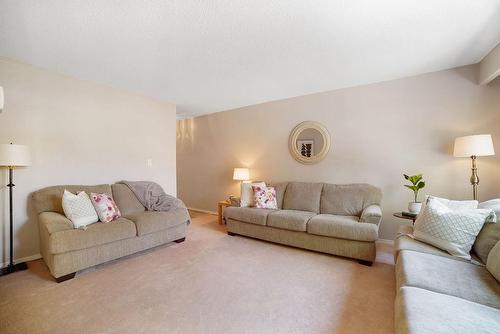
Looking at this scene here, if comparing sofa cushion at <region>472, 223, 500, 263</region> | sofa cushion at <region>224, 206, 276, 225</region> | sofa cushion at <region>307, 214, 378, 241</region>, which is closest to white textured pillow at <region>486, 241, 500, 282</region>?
sofa cushion at <region>472, 223, 500, 263</region>

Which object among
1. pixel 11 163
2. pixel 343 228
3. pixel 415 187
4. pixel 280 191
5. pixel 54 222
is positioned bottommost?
pixel 343 228

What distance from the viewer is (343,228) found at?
2.76m

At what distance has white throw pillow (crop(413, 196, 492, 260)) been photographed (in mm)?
1816

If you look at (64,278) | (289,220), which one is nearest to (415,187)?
(289,220)

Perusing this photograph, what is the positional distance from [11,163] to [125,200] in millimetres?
1261

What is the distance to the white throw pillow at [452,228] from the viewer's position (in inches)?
71.5

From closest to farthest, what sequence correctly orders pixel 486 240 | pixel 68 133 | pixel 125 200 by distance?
pixel 486 240
pixel 68 133
pixel 125 200

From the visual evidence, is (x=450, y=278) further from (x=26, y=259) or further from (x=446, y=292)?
(x=26, y=259)

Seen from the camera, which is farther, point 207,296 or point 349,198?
point 349,198

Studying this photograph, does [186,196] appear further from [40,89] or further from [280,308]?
[280,308]

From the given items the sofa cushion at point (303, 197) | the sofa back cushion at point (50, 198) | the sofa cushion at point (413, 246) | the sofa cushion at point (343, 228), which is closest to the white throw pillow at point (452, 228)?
the sofa cushion at point (413, 246)

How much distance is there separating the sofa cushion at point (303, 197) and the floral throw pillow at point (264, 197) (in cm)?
21

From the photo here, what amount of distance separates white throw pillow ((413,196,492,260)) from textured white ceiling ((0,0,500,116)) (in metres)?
1.62

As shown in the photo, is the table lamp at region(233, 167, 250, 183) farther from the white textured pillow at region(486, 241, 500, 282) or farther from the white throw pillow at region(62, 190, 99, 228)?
the white textured pillow at region(486, 241, 500, 282)
